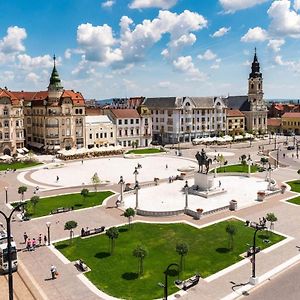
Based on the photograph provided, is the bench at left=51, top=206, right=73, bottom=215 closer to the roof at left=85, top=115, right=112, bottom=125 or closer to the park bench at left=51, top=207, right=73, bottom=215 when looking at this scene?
the park bench at left=51, top=207, right=73, bottom=215

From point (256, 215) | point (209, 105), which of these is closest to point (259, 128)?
point (209, 105)

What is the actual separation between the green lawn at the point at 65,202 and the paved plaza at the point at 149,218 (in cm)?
186

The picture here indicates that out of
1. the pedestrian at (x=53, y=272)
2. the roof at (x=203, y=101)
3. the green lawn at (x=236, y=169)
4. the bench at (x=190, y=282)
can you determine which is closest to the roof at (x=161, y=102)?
the roof at (x=203, y=101)

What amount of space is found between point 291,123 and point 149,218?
11700 centimetres

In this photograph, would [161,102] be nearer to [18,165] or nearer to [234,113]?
[234,113]

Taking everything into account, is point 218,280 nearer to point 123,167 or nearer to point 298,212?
point 298,212

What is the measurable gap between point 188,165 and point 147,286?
5249 cm

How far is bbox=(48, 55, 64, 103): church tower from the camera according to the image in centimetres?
9462

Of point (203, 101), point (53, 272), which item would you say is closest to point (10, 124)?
point (203, 101)

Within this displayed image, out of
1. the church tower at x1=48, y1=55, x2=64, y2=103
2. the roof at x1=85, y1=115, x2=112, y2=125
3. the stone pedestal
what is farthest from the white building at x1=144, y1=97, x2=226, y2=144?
the stone pedestal

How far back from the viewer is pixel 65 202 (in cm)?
4975

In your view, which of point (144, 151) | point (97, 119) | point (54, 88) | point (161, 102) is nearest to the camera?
point (54, 88)

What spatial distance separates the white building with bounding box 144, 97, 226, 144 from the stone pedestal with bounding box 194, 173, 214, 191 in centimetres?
6302

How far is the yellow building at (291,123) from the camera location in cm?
14275
